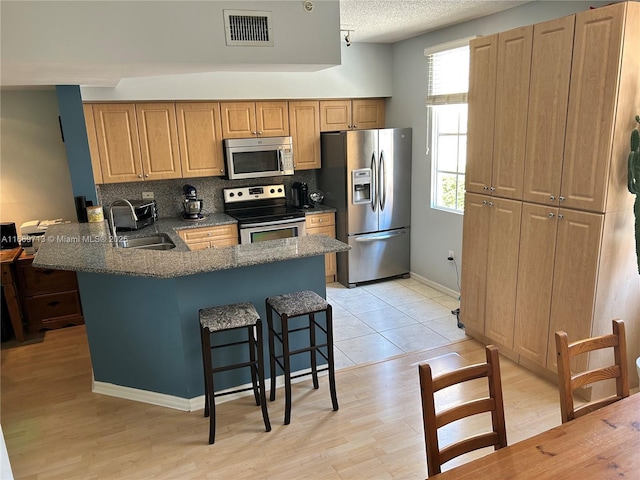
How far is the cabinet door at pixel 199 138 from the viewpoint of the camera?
4.48 metres

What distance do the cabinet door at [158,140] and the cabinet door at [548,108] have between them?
A: 3176 mm

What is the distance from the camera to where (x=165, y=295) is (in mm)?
2766

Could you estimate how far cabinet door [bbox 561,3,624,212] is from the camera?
7.93 feet

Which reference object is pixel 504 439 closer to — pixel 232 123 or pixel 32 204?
pixel 232 123

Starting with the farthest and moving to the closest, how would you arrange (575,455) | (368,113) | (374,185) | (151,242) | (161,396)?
(368,113)
(374,185)
(151,242)
(161,396)
(575,455)

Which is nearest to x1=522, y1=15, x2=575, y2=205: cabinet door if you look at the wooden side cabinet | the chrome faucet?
the chrome faucet

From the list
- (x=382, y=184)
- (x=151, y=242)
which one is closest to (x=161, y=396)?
(x=151, y=242)

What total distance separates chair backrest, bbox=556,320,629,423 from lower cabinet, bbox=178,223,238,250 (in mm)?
3434

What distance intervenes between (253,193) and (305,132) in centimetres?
88

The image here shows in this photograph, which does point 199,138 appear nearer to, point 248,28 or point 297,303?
point 248,28

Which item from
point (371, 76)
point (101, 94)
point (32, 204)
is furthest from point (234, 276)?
point (371, 76)

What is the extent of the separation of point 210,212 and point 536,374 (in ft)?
11.5

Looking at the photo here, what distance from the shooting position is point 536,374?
3.17 m

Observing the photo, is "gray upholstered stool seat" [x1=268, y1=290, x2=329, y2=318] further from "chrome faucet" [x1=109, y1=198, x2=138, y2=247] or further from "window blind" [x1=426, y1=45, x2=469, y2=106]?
"window blind" [x1=426, y1=45, x2=469, y2=106]
